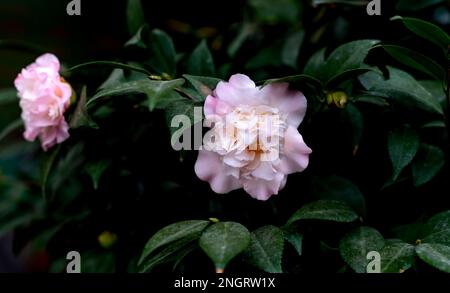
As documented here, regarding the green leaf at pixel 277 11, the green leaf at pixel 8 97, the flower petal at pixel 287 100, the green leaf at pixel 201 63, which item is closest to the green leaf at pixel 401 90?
the flower petal at pixel 287 100

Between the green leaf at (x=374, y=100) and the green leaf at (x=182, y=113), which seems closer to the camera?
the green leaf at (x=182, y=113)

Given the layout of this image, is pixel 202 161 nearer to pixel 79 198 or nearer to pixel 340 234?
pixel 340 234

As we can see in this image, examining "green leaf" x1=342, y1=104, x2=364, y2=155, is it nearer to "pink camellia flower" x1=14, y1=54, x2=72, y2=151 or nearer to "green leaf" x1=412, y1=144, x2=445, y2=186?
"green leaf" x1=412, y1=144, x2=445, y2=186

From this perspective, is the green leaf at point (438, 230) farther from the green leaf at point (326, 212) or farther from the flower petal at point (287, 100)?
the flower petal at point (287, 100)

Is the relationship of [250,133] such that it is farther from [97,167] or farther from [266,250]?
[97,167]

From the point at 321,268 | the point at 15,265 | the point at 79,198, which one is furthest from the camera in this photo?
the point at 15,265

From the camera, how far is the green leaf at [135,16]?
938 millimetres

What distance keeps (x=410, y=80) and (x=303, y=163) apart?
239mm

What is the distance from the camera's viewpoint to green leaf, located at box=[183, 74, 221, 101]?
714 mm

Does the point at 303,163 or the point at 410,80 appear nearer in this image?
the point at 303,163

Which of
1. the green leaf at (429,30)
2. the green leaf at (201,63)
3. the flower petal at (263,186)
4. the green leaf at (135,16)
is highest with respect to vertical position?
the green leaf at (135,16)

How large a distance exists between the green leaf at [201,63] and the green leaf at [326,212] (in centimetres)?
28
